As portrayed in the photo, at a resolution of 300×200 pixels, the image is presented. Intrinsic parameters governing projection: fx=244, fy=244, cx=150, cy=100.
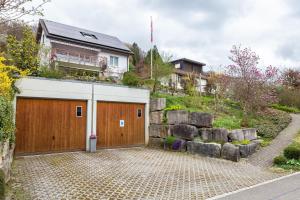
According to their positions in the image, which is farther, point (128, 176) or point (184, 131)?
point (184, 131)

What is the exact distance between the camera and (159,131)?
1345 centimetres

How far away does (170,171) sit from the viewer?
8.23 meters

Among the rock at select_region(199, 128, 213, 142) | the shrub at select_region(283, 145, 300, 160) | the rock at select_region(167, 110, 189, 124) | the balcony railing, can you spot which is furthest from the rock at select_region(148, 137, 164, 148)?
the balcony railing

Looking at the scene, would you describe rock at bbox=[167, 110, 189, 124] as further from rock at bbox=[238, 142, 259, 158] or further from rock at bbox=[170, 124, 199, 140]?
rock at bbox=[238, 142, 259, 158]

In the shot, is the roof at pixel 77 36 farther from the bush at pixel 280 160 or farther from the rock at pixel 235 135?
the bush at pixel 280 160

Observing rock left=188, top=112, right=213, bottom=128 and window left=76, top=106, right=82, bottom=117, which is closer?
window left=76, top=106, right=82, bottom=117

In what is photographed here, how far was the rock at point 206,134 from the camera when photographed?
11.5m

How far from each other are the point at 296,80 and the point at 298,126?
9553mm

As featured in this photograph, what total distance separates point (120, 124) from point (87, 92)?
251cm

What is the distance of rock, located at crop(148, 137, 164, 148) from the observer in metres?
13.1

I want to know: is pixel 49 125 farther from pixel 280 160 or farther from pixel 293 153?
pixel 293 153

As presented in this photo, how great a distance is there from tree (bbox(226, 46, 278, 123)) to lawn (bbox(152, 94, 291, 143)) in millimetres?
618

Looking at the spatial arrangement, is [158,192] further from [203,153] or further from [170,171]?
[203,153]

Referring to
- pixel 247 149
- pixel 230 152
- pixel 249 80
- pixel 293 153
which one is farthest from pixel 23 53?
pixel 293 153
